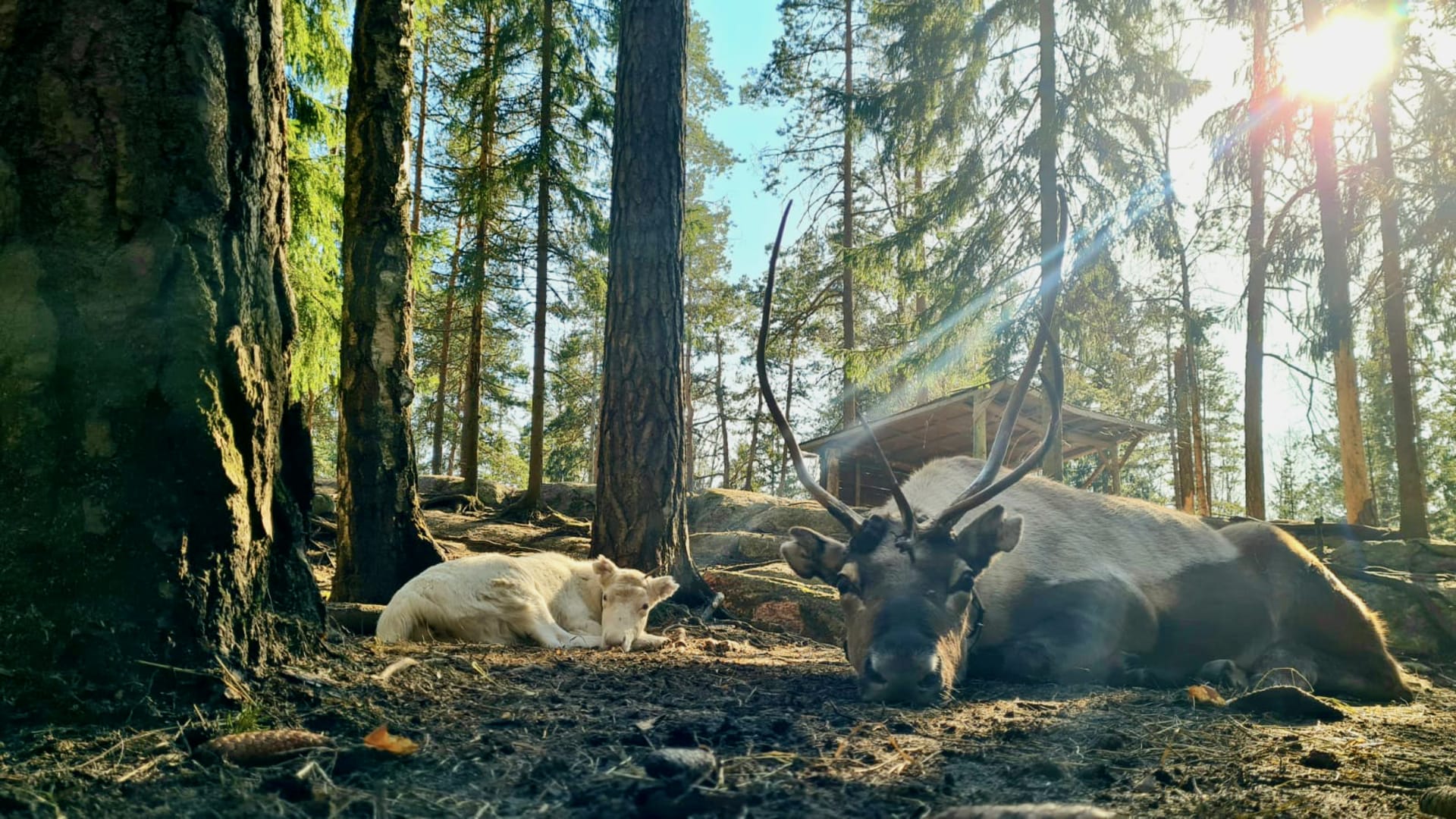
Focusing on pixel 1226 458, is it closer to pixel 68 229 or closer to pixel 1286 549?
pixel 1286 549

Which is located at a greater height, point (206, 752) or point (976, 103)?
point (976, 103)

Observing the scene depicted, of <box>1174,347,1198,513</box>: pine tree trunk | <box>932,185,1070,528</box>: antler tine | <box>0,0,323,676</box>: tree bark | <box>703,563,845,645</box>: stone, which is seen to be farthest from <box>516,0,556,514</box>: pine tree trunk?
<box>1174,347,1198,513</box>: pine tree trunk

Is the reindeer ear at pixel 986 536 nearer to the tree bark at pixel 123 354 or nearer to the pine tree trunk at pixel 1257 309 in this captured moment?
the tree bark at pixel 123 354

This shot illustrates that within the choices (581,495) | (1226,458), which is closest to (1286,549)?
(581,495)

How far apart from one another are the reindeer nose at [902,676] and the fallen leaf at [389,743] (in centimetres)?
202

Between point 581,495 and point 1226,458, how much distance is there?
1885 inches

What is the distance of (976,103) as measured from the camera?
16000 millimetres

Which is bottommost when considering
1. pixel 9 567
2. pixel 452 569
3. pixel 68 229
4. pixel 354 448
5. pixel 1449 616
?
pixel 1449 616

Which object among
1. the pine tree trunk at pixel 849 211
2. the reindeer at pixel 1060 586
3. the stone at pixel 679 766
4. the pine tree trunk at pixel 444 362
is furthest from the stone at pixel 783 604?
the pine tree trunk at pixel 849 211

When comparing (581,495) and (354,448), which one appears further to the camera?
(581,495)

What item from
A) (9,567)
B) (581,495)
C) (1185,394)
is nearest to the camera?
(9,567)

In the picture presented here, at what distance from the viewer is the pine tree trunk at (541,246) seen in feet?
52.5

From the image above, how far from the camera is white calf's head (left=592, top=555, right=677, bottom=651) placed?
567 centimetres

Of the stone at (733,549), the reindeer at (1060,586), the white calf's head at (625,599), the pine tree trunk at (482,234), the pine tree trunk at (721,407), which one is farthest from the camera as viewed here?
the pine tree trunk at (721,407)
